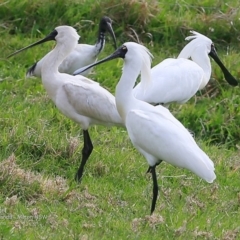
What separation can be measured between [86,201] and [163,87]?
2347 mm

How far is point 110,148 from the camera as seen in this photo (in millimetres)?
8531

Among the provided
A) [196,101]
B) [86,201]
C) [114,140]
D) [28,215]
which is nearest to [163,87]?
[114,140]

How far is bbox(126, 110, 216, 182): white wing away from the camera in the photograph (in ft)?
22.1

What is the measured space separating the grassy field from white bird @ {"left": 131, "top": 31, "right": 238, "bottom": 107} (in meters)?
0.50

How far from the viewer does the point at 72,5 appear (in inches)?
460

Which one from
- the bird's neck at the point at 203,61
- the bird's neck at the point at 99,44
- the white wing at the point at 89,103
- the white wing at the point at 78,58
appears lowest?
the white wing at the point at 78,58

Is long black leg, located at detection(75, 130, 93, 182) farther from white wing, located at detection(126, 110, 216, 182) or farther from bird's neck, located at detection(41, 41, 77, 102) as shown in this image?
white wing, located at detection(126, 110, 216, 182)

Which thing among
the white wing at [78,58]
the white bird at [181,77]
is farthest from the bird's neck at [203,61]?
the white wing at [78,58]

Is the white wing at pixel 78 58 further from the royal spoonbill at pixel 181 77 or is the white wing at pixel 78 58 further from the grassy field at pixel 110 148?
the royal spoonbill at pixel 181 77

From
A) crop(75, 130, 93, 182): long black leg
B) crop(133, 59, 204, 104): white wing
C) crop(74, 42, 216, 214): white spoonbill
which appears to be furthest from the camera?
crop(133, 59, 204, 104): white wing

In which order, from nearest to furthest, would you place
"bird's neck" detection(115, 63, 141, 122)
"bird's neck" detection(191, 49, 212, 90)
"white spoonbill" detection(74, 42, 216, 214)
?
"white spoonbill" detection(74, 42, 216, 214) → "bird's neck" detection(115, 63, 141, 122) → "bird's neck" detection(191, 49, 212, 90)

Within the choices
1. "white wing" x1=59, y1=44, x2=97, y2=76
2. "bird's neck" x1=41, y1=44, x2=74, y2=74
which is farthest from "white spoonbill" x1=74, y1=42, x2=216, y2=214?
"white wing" x1=59, y1=44, x2=97, y2=76

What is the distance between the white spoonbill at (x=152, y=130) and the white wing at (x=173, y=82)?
157 cm

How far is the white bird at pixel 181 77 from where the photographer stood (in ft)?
29.4
